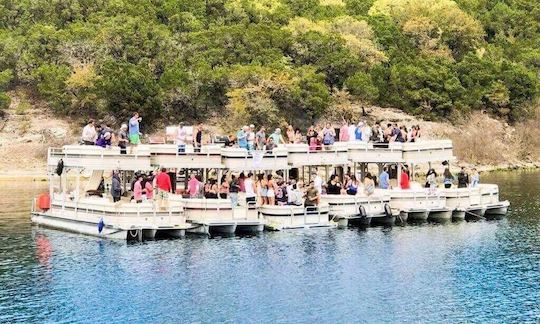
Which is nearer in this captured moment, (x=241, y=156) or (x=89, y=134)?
(x=89, y=134)

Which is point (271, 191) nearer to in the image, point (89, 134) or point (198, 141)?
point (198, 141)

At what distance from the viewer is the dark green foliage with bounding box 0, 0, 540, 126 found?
3957 inches

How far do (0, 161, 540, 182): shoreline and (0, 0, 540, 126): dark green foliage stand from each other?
9.33 meters

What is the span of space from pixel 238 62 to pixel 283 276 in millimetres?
69253

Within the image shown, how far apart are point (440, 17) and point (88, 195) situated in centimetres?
8360

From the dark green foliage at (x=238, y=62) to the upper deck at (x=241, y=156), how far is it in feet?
138

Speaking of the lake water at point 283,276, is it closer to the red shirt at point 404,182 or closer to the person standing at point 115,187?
the person standing at point 115,187

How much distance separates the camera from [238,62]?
110 metres

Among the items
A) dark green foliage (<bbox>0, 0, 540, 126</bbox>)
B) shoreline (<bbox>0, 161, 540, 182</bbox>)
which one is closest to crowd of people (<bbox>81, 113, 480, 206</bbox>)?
shoreline (<bbox>0, 161, 540, 182</bbox>)

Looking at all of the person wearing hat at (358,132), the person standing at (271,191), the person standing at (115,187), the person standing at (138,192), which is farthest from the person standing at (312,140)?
the person standing at (115,187)

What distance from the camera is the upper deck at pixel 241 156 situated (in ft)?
174

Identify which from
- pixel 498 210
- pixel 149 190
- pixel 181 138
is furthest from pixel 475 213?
pixel 149 190

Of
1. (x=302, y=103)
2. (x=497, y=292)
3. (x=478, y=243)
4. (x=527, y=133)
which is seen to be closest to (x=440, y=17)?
(x=527, y=133)

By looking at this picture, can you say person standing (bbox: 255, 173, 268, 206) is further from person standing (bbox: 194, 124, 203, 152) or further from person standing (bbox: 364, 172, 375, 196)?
person standing (bbox: 364, 172, 375, 196)
